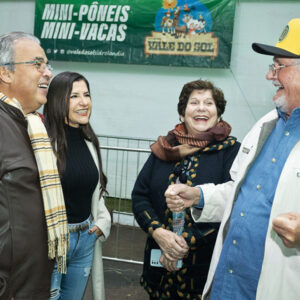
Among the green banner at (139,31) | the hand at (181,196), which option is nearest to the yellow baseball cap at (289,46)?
the hand at (181,196)

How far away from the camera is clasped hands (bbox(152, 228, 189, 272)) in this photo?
2404 mm

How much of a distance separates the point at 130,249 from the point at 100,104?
122 inches

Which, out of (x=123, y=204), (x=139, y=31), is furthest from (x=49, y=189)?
(x=139, y=31)

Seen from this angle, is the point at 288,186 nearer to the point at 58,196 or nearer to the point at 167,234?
the point at 167,234

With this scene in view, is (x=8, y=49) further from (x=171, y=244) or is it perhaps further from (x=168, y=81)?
(x=168, y=81)

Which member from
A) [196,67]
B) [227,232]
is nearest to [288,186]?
[227,232]

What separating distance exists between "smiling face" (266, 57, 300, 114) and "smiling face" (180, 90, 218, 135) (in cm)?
72

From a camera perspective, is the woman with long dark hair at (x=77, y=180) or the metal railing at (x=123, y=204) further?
the metal railing at (x=123, y=204)

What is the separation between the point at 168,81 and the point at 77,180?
4.64 metres

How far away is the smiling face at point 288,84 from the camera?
200 cm

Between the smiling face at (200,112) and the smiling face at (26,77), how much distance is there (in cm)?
110

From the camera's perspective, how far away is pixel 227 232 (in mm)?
2150

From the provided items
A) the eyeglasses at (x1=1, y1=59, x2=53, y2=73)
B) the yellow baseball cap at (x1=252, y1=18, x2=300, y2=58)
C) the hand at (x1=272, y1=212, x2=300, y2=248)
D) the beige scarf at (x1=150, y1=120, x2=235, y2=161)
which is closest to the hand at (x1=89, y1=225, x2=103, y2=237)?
the beige scarf at (x1=150, y1=120, x2=235, y2=161)

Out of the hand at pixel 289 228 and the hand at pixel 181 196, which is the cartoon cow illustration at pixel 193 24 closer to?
the hand at pixel 181 196
